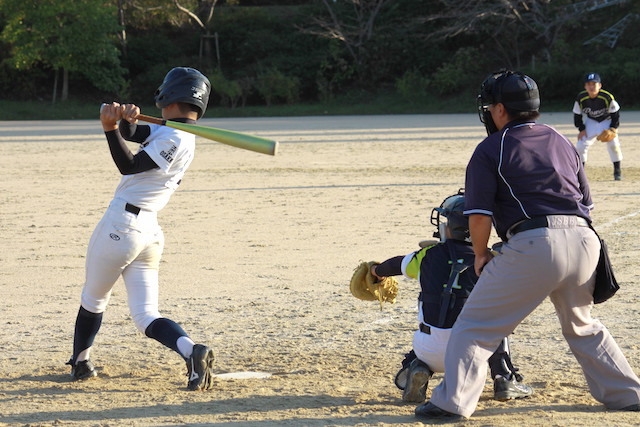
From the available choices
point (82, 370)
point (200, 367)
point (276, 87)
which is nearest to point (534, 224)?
point (200, 367)

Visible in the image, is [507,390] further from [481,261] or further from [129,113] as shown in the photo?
[129,113]

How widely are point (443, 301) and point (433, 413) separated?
0.60 meters

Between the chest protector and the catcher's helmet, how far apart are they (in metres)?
1.61

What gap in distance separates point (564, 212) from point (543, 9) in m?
41.6

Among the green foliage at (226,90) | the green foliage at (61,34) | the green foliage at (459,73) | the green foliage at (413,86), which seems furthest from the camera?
the green foliage at (61,34)

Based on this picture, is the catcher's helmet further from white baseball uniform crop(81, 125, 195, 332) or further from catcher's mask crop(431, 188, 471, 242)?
catcher's mask crop(431, 188, 471, 242)

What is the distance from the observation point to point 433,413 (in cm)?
438

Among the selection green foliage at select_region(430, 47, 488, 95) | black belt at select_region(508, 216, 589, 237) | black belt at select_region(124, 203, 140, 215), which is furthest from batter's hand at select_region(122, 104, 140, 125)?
green foliage at select_region(430, 47, 488, 95)

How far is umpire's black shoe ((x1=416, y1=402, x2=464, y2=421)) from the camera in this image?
4.34 metres

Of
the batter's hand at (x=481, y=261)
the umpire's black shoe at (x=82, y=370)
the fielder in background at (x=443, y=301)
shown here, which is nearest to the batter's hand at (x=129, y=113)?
the umpire's black shoe at (x=82, y=370)

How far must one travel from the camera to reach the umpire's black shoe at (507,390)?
187 inches

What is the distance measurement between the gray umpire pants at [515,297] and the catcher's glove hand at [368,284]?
934 millimetres

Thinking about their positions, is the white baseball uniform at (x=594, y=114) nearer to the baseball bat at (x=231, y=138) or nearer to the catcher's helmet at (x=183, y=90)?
the catcher's helmet at (x=183, y=90)

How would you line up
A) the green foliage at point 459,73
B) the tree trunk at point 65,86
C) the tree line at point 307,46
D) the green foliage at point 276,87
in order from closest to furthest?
1. the green foliage at point 459,73
2. the tree line at point 307,46
3. the green foliage at point 276,87
4. the tree trunk at point 65,86
